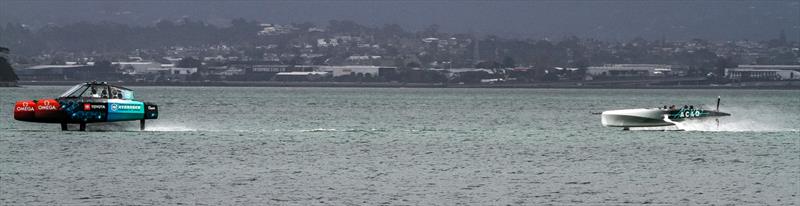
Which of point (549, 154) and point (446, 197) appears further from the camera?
point (549, 154)

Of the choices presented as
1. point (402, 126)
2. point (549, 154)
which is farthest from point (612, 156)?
point (402, 126)

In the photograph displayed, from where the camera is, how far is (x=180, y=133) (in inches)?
3285

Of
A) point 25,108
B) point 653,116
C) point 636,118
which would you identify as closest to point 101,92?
point 25,108

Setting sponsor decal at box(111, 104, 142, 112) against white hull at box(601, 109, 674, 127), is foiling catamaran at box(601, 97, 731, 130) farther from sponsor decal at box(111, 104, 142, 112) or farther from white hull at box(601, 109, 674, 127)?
sponsor decal at box(111, 104, 142, 112)

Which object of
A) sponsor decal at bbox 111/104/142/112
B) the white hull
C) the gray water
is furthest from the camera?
the white hull

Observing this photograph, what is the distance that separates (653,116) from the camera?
270ft

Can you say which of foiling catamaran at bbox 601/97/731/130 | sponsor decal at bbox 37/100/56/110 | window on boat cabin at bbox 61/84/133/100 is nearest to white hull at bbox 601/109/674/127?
foiling catamaran at bbox 601/97/731/130

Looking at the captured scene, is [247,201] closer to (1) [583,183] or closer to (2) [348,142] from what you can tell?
(1) [583,183]

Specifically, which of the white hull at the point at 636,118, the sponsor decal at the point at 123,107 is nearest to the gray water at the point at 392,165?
the white hull at the point at 636,118

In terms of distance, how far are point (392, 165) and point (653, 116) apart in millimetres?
24118

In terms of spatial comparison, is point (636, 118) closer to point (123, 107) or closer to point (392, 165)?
point (392, 165)

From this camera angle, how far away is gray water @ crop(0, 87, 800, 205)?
161ft

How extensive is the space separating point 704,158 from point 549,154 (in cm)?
680

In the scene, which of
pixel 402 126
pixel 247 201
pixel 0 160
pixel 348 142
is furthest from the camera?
pixel 402 126
